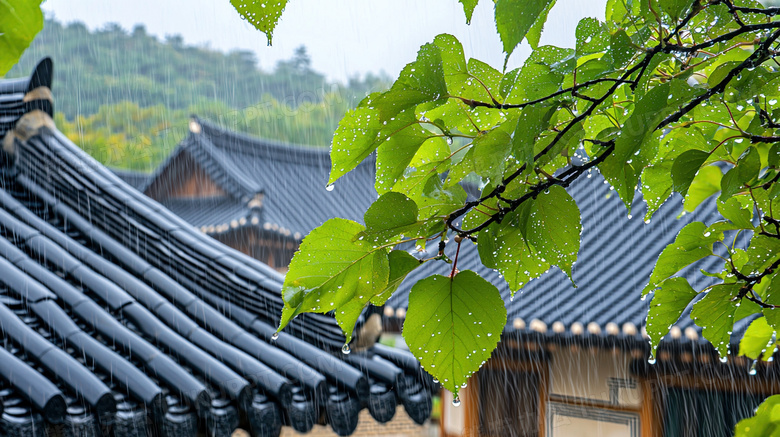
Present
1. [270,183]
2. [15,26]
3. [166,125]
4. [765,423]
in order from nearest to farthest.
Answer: [15,26] → [765,423] → [270,183] → [166,125]

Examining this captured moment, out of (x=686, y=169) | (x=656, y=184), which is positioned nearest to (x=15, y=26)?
(x=686, y=169)

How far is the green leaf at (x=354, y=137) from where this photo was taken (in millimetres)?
482

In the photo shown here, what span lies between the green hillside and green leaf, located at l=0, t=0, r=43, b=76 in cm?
2798

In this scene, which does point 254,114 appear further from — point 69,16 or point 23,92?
point 23,92

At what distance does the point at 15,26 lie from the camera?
29cm

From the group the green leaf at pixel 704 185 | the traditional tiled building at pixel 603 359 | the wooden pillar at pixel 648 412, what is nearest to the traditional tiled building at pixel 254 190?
the traditional tiled building at pixel 603 359

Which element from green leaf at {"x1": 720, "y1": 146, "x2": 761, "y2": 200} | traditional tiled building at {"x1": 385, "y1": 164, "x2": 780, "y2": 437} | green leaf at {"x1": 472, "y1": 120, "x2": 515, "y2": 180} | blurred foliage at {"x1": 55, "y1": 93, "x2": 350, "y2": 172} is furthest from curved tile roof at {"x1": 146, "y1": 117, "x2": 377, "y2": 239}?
blurred foliage at {"x1": 55, "y1": 93, "x2": 350, "y2": 172}

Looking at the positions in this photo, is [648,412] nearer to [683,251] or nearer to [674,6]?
[683,251]

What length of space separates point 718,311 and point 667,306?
0.22 ft

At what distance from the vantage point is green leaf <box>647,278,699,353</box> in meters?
0.68

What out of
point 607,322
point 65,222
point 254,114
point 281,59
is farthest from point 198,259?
point 281,59

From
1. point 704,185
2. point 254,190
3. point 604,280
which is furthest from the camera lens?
point 254,190

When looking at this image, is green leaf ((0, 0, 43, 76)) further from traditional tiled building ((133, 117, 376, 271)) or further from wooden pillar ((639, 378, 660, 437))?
traditional tiled building ((133, 117, 376, 271))

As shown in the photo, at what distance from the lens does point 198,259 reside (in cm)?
272
